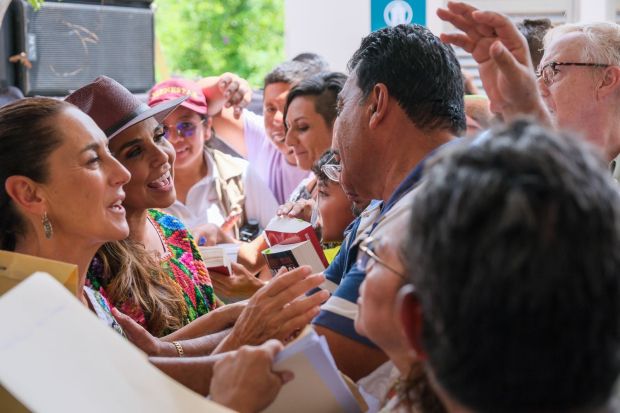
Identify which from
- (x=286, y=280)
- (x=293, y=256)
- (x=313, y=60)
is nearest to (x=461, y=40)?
(x=286, y=280)

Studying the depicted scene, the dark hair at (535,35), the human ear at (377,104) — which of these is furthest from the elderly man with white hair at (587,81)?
the human ear at (377,104)

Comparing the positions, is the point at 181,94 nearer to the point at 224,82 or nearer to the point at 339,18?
the point at 224,82

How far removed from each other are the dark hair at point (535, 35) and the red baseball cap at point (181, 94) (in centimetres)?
198

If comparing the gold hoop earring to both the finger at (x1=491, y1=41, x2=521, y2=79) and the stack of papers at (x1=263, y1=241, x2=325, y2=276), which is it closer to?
the stack of papers at (x1=263, y1=241, x2=325, y2=276)

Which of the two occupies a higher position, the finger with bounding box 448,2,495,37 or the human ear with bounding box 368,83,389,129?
the finger with bounding box 448,2,495,37

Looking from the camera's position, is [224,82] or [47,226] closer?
[47,226]

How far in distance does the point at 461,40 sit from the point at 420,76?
36cm

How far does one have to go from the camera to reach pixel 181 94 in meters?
4.16

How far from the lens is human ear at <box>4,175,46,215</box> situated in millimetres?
1896

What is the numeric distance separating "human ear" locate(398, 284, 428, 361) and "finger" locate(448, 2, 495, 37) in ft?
3.02

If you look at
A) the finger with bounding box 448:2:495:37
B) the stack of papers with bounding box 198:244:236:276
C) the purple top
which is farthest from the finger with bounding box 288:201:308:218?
the finger with bounding box 448:2:495:37

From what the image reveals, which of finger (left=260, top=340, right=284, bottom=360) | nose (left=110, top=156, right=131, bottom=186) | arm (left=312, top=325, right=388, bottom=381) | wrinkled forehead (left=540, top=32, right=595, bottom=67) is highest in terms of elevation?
wrinkled forehead (left=540, top=32, right=595, bottom=67)

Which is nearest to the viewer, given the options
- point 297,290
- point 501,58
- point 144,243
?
point 501,58

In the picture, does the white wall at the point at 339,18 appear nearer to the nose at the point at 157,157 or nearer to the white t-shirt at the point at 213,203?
the white t-shirt at the point at 213,203
